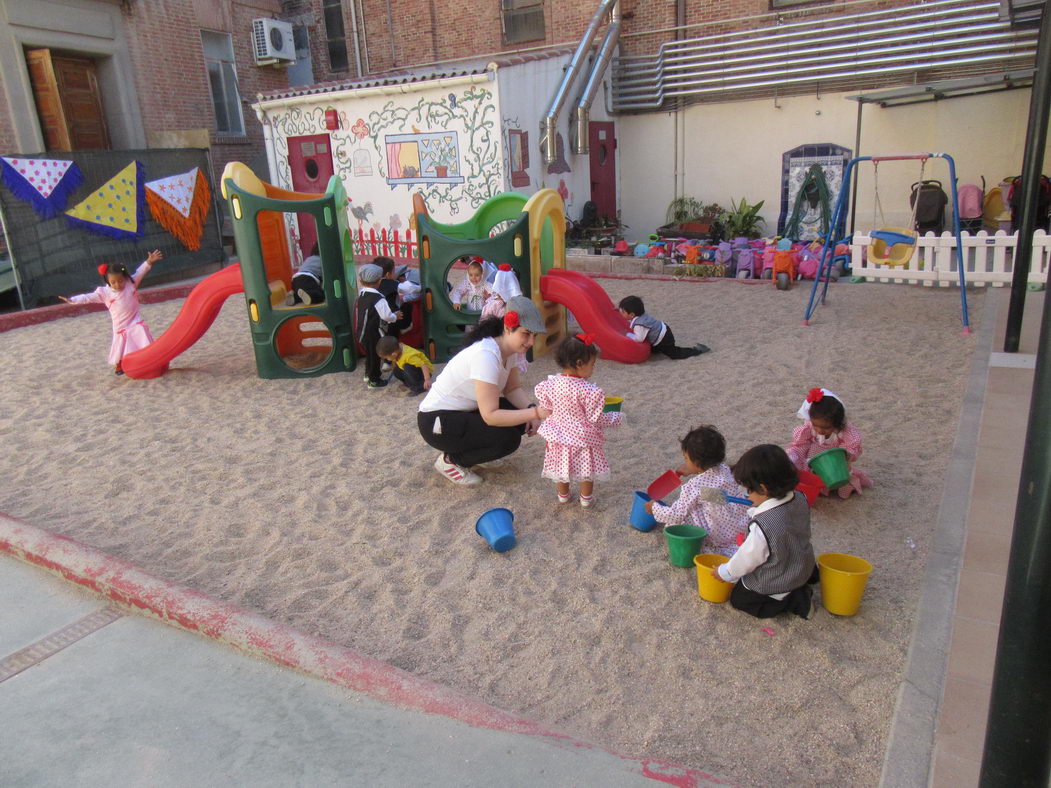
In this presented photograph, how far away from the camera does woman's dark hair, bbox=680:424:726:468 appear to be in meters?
3.64

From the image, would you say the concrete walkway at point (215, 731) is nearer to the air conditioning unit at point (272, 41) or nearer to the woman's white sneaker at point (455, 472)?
the woman's white sneaker at point (455, 472)

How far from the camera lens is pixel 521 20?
1583 cm

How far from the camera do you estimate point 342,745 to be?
107 inches

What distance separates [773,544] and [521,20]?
50.2ft

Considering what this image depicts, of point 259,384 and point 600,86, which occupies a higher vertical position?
point 600,86

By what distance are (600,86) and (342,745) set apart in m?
13.5

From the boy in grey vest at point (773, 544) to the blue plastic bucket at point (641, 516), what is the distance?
0.83 meters

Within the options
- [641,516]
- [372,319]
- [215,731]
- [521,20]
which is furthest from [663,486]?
[521,20]

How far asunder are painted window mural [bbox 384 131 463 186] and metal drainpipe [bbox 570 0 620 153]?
89.0 inches

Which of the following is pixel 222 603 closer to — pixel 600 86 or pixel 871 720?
pixel 871 720

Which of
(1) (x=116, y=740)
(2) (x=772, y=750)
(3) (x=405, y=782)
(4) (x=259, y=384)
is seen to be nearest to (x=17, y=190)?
(4) (x=259, y=384)

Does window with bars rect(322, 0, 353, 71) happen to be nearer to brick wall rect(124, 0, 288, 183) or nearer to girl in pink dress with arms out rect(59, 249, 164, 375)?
brick wall rect(124, 0, 288, 183)

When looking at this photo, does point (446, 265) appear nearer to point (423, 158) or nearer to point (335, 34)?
point (423, 158)

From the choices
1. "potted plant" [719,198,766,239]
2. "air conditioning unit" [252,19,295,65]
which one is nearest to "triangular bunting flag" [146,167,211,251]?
"air conditioning unit" [252,19,295,65]
